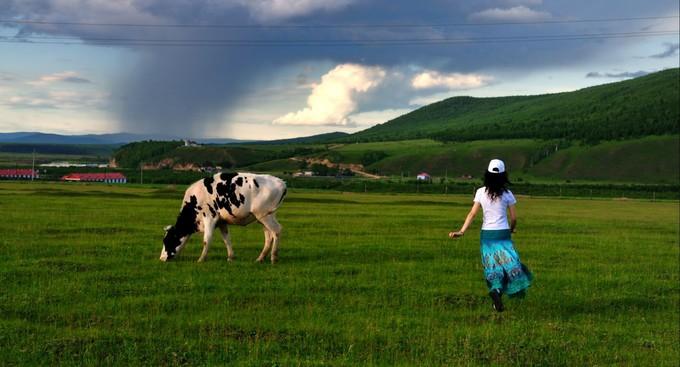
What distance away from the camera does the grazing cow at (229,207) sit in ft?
Result: 66.0

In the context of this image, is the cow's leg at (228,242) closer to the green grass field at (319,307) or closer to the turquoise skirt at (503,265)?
the green grass field at (319,307)

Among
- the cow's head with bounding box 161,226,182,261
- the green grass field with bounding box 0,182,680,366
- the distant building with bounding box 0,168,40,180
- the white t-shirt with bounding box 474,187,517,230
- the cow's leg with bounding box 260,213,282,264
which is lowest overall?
the distant building with bounding box 0,168,40,180

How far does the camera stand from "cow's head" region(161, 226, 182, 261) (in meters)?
19.6

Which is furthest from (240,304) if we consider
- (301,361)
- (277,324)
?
(301,361)

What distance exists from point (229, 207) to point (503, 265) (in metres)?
9.48

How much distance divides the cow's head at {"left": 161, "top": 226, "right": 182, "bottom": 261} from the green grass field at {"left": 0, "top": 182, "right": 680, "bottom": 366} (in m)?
0.44

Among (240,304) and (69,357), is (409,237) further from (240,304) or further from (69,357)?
(69,357)

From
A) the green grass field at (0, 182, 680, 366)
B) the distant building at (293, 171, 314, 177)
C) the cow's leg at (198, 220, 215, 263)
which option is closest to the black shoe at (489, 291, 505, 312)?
the green grass field at (0, 182, 680, 366)

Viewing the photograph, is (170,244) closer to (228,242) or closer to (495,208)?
(228,242)

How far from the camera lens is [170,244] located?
19797 millimetres

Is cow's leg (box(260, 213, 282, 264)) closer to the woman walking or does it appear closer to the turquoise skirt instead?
the woman walking

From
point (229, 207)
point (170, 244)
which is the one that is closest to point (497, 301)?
point (229, 207)

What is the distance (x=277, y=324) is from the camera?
1208cm

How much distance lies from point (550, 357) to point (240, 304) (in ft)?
20.0
